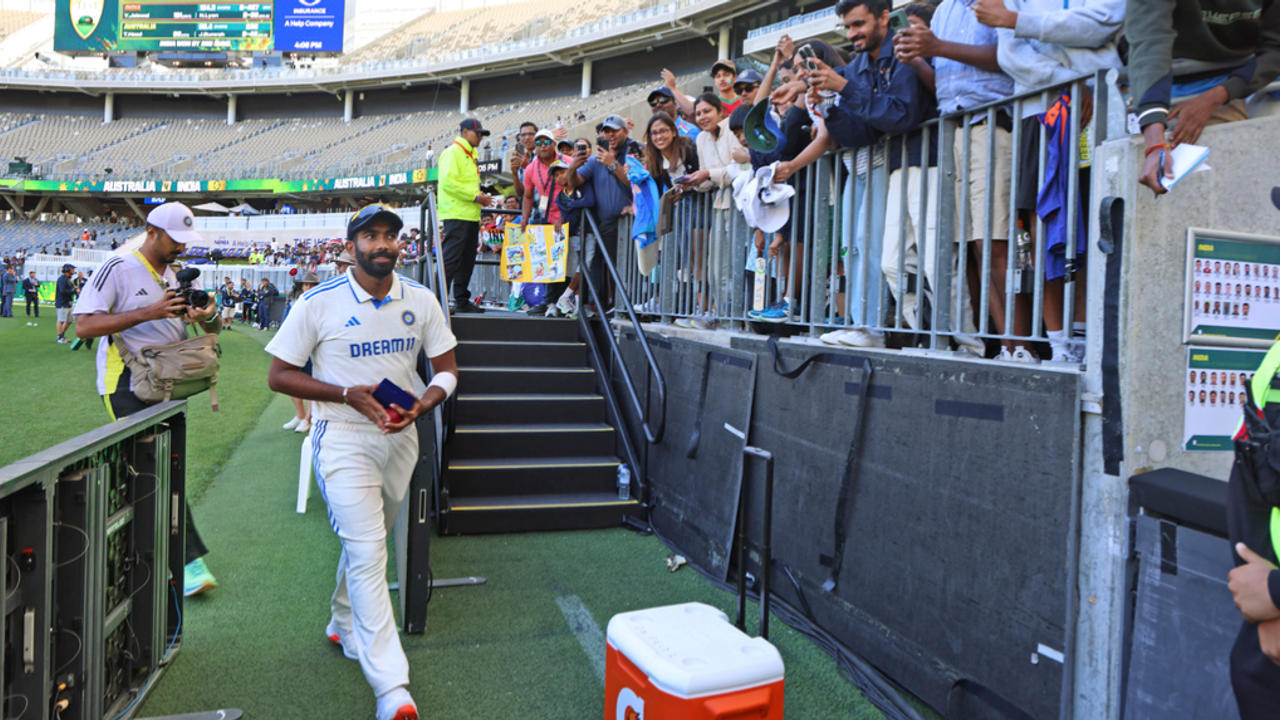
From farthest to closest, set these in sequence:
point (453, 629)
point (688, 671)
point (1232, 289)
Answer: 1. point (453, 629)
2. point (1232, 289)
3. point (688, 671)

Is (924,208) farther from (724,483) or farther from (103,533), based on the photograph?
(103,533)

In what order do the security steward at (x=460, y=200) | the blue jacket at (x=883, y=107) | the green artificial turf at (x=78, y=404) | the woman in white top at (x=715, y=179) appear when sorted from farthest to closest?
1. the green artificial turf at (x=78, y=404)
2. the security steward at (x=460, y=200)
3. the woman in white top at (x=715, y=179)
4. the blue jacket at (x=883, y=107)

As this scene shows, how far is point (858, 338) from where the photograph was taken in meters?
3.76

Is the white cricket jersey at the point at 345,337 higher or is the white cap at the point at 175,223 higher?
the white cap at the point at 175,223

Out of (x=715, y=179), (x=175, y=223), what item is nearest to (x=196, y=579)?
(x=175, y=223)

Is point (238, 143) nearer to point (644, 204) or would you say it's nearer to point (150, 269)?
point (644, 204)

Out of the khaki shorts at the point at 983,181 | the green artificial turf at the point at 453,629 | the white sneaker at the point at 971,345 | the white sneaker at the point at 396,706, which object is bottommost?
the green artificial turf at the point at 453,629

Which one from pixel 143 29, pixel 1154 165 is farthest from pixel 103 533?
pixel 143 29

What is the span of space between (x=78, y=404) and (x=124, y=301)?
813 cm

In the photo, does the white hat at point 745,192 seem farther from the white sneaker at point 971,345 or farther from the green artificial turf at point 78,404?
the green artificial turf at point 78,404

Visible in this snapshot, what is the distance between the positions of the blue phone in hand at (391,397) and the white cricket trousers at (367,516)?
200 millimetres

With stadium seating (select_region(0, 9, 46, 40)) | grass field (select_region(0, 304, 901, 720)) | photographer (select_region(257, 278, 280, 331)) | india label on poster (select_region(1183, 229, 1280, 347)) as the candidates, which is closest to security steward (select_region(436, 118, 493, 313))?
grass field (select_region(0, 304, 901, 720))

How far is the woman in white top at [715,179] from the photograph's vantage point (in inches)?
212

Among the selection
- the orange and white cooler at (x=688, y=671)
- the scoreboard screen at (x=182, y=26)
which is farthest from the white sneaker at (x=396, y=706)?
the scoreboard screen at (x=182, y=26)
